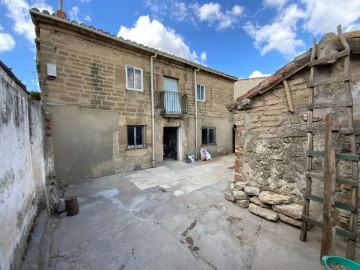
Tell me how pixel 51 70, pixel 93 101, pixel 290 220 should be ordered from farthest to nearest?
1. pixel 93 101
2. pixel 51 70
3. pixel 290 220

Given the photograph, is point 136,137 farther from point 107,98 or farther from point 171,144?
point 171,144

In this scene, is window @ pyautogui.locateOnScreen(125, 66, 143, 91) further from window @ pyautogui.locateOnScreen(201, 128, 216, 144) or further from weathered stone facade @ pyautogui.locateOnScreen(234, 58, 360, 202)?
weathered stone facade @ pyautogui.locateOnScreen(234, 58, 360, 202)

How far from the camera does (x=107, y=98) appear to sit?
6.95m

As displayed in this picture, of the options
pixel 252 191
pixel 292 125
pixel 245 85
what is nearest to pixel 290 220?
pixel 252 191

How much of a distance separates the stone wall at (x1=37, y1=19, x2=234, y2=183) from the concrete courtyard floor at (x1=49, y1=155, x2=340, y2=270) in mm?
1780

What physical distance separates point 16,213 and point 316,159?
494 centimetres

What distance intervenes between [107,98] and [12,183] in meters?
5.27

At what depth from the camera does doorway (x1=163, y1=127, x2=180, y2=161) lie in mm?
9995

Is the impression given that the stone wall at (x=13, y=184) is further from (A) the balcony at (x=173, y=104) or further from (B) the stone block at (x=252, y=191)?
(A) the balcony at (x=173, y=104)

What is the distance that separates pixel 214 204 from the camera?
4.39 metres

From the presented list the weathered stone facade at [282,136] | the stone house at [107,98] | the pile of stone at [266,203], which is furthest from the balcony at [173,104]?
the pile of stone at [266,203]

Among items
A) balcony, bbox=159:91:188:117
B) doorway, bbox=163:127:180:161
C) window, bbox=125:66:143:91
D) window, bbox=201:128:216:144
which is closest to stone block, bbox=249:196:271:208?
balcony, bbox=159:91:188:117

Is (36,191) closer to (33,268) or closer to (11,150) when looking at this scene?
(11,150)

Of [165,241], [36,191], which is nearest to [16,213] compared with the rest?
[36,191]
